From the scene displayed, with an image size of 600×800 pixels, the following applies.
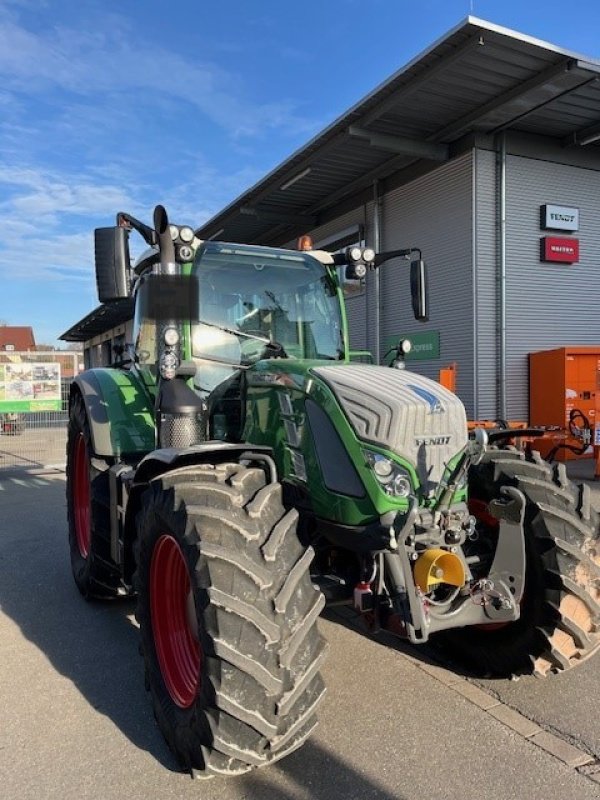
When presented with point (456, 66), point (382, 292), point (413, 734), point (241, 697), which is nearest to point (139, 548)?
point (241, 697)

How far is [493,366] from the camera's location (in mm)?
13250

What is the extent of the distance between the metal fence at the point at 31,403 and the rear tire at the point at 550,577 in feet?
38.9

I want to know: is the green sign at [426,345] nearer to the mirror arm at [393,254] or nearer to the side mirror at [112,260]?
A: the mirror arm at [393,254]

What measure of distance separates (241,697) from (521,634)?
1624mm

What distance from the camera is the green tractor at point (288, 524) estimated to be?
248 centimetres

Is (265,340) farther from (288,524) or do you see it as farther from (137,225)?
(288,524)

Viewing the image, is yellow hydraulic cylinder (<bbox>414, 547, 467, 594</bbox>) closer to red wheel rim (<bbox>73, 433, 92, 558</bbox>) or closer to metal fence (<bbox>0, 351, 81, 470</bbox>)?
red wheel rim (<bbox>73, 433, 92, 558</bbox>)

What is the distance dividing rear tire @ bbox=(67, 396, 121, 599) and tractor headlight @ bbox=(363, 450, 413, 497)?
7.04 feet

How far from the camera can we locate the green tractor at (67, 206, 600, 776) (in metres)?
2.48

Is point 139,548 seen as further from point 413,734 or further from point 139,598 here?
point 413,734

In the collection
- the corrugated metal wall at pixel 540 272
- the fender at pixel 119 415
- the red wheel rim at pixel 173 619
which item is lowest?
the red wheel rim at pixel 173 619

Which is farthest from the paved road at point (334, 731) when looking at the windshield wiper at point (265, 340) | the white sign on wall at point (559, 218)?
the white sign on wall at point (559, 218)

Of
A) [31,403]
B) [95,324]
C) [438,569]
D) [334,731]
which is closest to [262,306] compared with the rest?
[438,569]

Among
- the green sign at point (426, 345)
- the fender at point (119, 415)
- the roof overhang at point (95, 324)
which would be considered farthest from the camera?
the roof overhang at point (95, 324)
